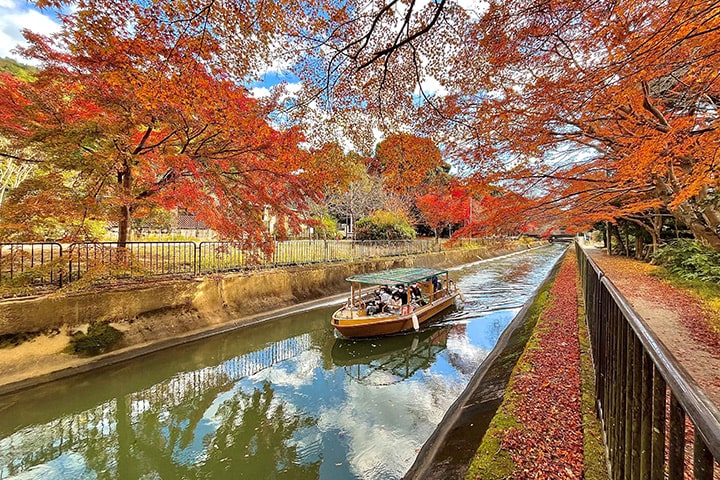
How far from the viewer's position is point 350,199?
24531 millimetres

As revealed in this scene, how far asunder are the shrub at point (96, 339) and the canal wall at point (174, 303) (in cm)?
18

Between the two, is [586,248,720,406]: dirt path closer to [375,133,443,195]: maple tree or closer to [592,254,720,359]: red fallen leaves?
[592,254,720,359]: red fallen leaves

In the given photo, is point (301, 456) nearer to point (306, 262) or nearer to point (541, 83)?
point (541, 83)

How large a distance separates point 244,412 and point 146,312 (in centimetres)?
477

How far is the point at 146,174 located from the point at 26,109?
3414mm

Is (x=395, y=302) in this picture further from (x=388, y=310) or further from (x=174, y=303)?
(x=174, y=303)

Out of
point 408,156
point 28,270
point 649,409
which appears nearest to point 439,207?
point 408,156

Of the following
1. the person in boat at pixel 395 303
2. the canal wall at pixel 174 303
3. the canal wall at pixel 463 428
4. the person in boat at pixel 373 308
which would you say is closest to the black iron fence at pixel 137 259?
the canal wall at pixel 174 303

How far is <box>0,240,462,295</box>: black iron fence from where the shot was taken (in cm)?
755

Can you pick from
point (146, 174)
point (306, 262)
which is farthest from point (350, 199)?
point (146, 174)

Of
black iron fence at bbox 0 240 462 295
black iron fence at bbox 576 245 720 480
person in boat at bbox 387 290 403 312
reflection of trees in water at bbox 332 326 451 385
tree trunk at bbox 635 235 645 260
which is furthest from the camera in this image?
tree trunk at bbox 635 235 645 260

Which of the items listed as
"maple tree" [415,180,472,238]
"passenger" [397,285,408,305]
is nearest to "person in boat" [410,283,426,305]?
"passenger" [397,285,408,305]

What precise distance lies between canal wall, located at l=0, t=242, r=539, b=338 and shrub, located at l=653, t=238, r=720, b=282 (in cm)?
1392

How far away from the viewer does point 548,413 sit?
3873mm
